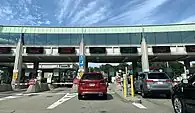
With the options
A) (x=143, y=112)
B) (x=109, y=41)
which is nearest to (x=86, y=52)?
(x=109, y=41)

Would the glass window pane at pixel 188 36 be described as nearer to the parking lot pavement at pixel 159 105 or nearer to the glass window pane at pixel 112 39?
the glass window pane at pixel 112 39

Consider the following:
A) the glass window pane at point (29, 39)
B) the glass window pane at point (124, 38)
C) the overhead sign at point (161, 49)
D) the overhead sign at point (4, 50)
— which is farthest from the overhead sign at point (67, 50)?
the overhead sign at point (161, 49)

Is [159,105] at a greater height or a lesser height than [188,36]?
lesser

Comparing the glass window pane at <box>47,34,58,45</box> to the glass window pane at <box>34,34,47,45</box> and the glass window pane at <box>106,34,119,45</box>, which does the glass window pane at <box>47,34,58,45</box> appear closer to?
the glass window pane at <box>34,34,47,45</box>

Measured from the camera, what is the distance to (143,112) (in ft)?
30.7

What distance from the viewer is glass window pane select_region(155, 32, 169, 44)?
41750 mm

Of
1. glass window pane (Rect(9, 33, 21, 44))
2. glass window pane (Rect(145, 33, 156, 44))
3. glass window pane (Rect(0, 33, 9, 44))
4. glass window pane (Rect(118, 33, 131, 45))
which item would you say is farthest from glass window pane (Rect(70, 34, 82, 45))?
glass window pane (Rect(145, 33, 156, 44))

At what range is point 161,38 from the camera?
42.3m

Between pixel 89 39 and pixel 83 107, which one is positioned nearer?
pixel 83 107

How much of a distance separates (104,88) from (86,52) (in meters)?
24.9

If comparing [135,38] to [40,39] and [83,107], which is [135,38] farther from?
[83,107]

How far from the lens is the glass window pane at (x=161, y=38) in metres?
41.8

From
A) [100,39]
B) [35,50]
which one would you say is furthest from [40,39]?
[100,39]

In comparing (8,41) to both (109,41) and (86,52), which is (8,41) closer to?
(86,52)
